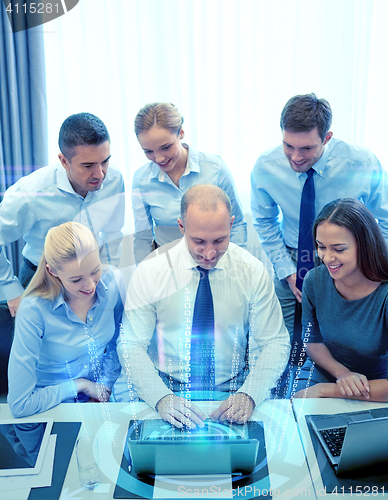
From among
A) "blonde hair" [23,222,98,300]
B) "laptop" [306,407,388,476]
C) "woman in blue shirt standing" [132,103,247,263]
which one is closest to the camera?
"laptop" [306,407,388,476]

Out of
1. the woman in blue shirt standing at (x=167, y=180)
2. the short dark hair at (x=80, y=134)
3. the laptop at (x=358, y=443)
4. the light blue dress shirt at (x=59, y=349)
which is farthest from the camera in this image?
the woman in blue shirt standing at (x=167, y=180)

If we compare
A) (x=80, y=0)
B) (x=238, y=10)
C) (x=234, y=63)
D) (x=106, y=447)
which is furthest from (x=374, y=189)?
(x=80, y=0)

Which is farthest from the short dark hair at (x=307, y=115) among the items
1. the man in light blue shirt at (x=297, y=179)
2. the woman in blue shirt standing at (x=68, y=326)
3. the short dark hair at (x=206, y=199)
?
the woman in blue shirt standing at (x=68, y=326)

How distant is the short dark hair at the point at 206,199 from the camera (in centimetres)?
119

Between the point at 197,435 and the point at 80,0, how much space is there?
186 cm

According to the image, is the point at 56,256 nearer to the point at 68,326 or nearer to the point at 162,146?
the point at 68,326

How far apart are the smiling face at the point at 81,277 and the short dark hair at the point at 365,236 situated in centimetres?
70

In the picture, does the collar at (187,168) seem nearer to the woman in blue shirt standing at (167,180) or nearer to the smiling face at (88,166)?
the woman in blue shirt standing at (167,180)

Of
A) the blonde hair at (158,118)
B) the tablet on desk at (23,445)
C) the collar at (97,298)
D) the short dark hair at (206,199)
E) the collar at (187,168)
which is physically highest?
the blonde hair at (158,118)

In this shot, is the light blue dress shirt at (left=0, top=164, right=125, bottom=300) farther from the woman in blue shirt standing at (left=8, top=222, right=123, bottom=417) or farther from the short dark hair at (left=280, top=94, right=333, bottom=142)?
the short dark hair at (left=280, top=94, right=333, bottom=142)

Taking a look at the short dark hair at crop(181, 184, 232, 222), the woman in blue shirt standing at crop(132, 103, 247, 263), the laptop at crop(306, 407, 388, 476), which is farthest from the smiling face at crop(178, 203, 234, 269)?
the laptop at crop(306, 407, 388, 476)

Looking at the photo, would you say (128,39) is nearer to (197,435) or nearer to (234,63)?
(234,63)

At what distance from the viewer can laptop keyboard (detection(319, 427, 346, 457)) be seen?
2.89 feet

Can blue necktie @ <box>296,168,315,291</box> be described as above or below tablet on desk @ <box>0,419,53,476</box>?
above
